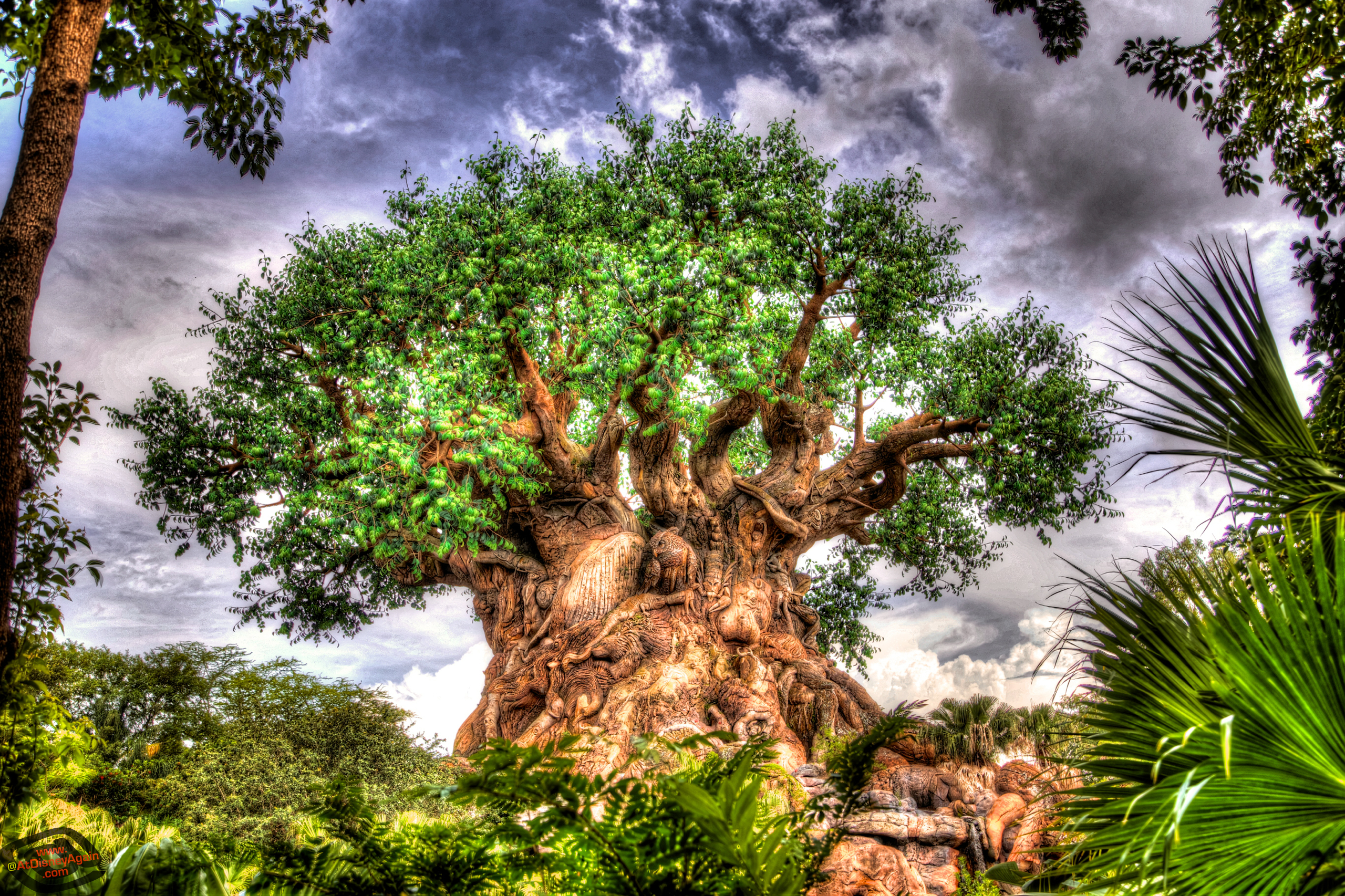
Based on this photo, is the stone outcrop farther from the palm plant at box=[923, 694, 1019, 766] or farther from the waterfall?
the palm plant at box=[923, 694, 1019, 766]

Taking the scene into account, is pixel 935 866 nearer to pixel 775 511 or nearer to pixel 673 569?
pixel 673 569

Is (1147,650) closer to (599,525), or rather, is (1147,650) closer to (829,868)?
(829,868)

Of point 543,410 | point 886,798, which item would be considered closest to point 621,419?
point 543,410

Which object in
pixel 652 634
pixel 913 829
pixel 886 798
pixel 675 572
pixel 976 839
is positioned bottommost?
pixel 976 839

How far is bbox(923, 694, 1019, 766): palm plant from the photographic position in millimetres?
9211

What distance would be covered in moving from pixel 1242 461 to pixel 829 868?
556 cm

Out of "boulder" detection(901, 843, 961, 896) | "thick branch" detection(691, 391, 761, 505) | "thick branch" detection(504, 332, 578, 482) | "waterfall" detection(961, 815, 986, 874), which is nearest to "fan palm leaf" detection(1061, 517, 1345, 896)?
"boulder" detection(901, 843, 961, 896)

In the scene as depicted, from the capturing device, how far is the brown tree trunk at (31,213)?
3.35m

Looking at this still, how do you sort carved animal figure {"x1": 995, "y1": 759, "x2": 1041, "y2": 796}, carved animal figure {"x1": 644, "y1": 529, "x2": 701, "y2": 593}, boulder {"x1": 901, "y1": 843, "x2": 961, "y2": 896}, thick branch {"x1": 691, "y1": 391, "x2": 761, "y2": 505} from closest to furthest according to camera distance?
boulder {"x1": 901, "y1": 843, "x2": 961, "y2": 896}, carved animal figure {"x1": 995, "y1": 759, "x2": 1041, "y2": 796}, carved animal figure {"x1": 644, "y1": 529, "x2": 701, "y2": 593}, thick branch {"x1": 691, "y1": 391, "x2": 761, "y2": 505}

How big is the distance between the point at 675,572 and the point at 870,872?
4.99 m

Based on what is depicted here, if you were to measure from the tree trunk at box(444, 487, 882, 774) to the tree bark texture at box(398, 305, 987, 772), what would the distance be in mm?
24

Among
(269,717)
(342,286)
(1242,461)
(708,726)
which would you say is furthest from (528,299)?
(1242,461)

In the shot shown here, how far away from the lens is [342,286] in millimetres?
10742

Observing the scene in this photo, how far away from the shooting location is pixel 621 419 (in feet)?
39.0
